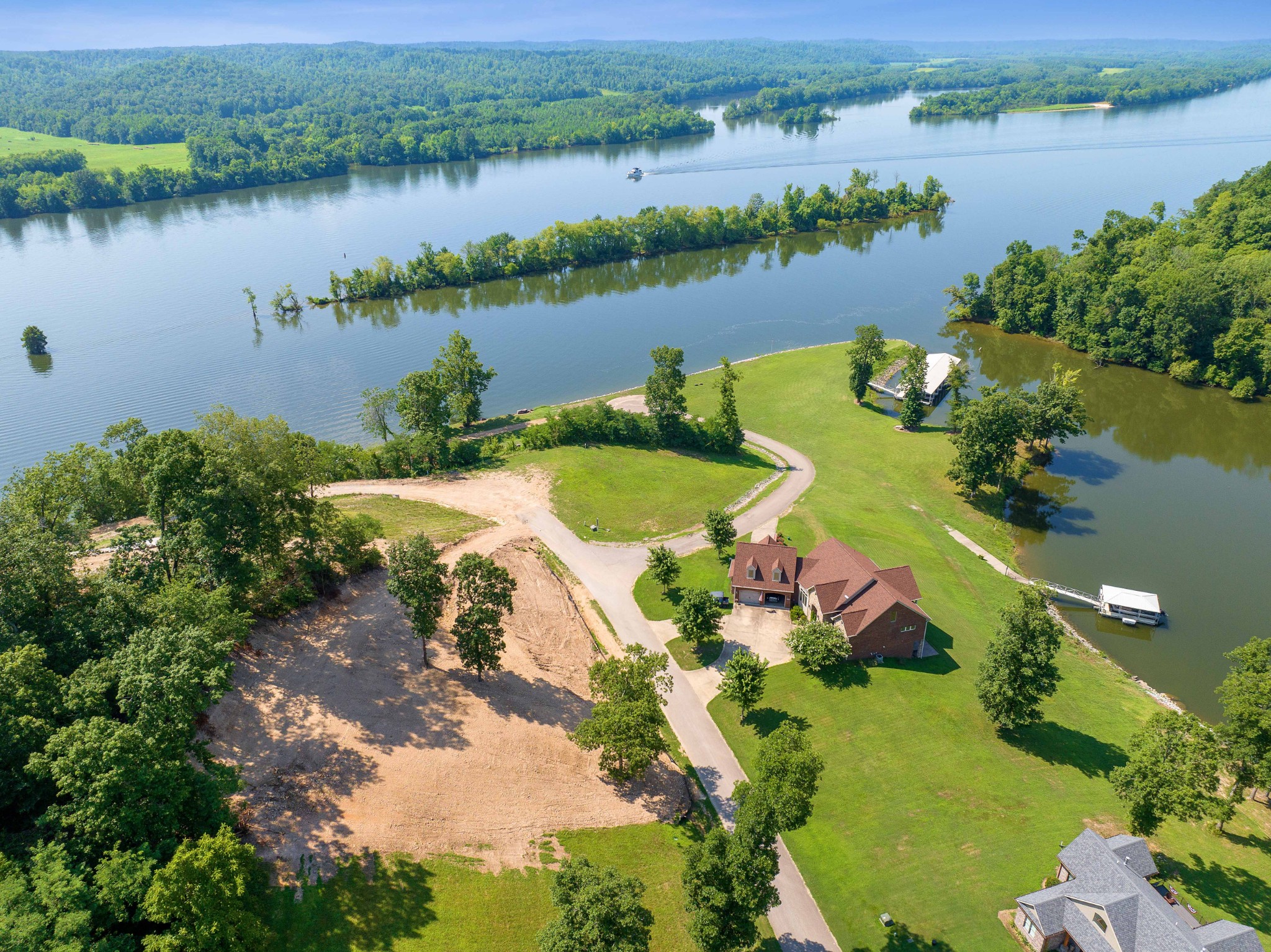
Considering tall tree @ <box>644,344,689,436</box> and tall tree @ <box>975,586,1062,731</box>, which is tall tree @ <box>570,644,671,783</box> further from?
tall tree @ <box>644,344,689,436</box>

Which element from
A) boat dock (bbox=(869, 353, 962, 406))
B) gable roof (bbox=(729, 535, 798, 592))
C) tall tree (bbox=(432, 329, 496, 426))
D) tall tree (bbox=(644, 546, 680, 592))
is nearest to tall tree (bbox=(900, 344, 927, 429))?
boat dock (bbox=(869, 353, 962, 406))

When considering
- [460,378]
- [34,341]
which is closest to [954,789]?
[460,378]

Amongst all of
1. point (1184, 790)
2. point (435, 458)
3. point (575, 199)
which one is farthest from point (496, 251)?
point (1184, 790)

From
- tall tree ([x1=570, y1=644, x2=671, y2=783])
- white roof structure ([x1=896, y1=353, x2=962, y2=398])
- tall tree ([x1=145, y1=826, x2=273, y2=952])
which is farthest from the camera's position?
white roof structure ([x1=896, y1=353, x2=962, y2=398])

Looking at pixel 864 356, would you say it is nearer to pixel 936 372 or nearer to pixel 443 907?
pixel 936 372

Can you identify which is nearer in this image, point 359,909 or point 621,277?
point 359,909

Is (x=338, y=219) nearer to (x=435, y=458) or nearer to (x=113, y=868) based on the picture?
(x=435, y=458)
